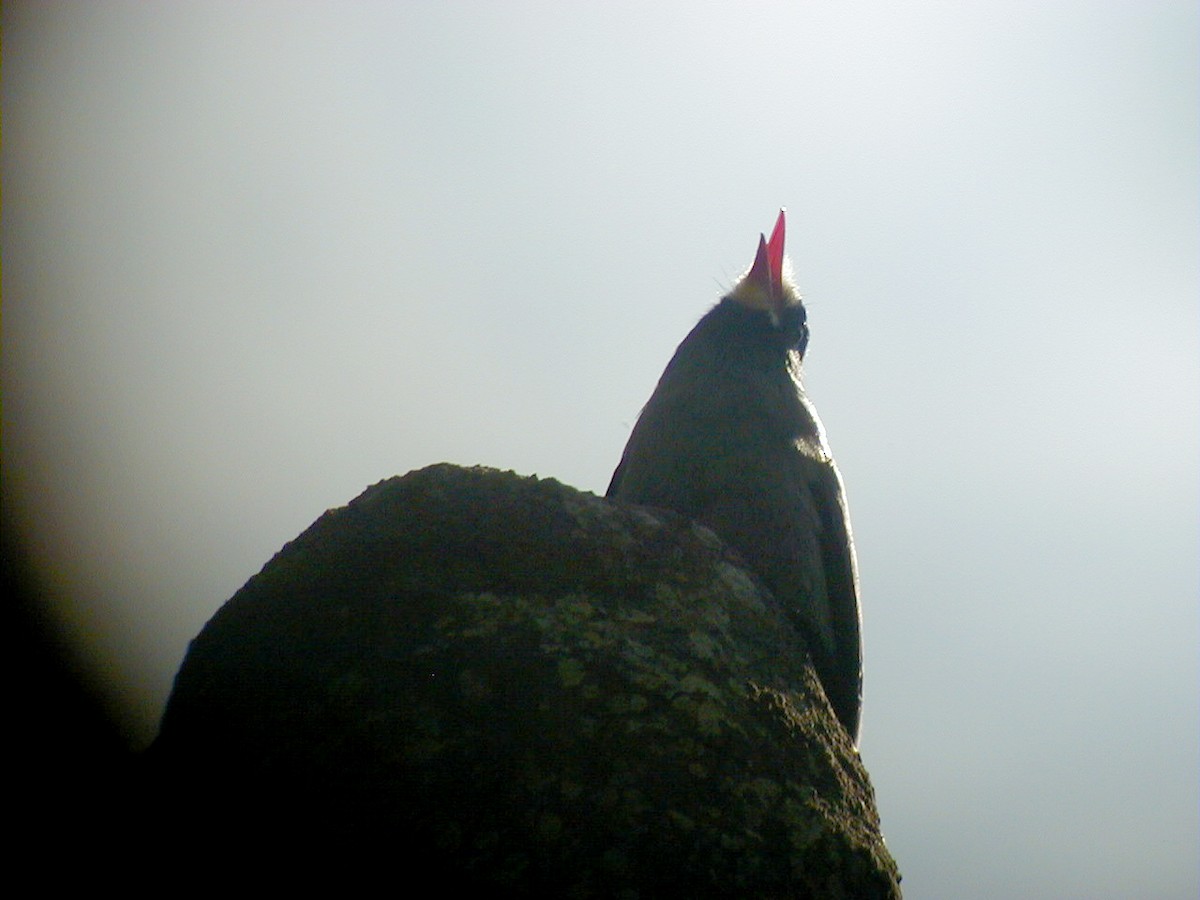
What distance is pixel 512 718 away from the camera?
8.14ft

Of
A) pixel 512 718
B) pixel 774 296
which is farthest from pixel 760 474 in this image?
pixel 512 718

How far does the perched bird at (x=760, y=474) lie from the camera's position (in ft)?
14.8

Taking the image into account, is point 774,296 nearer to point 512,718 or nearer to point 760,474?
point 760,474

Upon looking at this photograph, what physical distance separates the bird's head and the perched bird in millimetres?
103

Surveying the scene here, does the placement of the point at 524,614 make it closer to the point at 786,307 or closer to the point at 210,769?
the point at 210,769

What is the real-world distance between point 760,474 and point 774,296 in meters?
2.12

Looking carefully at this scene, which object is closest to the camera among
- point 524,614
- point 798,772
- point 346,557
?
point 798,772

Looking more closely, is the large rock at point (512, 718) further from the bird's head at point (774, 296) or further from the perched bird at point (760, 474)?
the bird's head at point (774, 296)

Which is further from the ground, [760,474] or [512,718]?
[760,474]

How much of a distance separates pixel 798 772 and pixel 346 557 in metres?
1.36

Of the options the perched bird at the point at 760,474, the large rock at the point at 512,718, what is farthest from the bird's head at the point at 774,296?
the large rock at the point at 512,718

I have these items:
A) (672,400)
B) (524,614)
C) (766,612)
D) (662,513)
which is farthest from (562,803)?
(672,400)

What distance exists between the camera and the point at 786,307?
667cm

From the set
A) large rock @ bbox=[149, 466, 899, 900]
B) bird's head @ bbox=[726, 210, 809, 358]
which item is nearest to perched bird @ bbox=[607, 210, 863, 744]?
bird's head @ bbox=[726, 210, 809, 358]
